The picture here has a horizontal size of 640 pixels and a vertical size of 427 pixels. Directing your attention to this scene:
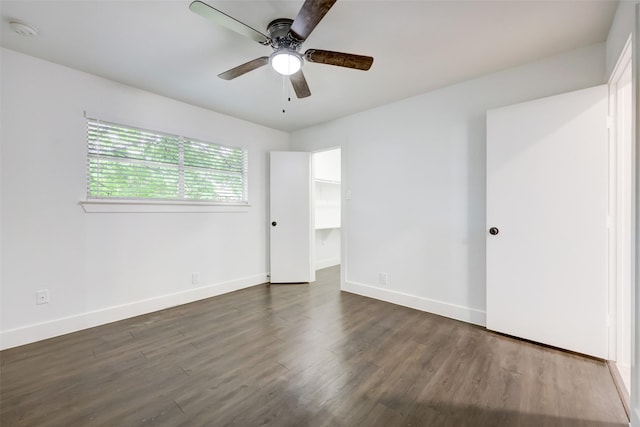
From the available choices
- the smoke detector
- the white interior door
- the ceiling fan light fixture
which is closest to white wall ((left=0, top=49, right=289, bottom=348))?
the smoke detector

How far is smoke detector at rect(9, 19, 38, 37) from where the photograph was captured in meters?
1.84

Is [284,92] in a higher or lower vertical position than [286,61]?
higher

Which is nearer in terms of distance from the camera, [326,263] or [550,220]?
[550,220]

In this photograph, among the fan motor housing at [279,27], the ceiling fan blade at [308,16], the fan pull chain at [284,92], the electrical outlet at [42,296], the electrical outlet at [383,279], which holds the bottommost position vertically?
the electrical outlet at [383,279]

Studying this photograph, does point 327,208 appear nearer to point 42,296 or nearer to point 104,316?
point 104,316

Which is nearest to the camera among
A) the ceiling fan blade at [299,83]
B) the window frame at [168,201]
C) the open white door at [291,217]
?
the ceiling fan blade at [299,83]

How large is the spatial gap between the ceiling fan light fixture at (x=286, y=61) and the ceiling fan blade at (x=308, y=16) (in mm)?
166

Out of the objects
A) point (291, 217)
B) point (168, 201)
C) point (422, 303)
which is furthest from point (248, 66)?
point (422, 303)

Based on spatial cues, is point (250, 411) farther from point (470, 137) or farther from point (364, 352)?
point (470, 137)

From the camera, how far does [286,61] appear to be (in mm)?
1905

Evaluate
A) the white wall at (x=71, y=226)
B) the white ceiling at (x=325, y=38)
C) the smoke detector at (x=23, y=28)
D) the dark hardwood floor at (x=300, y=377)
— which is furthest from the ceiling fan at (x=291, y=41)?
the dark hardwood floor at (x=300, y=377)

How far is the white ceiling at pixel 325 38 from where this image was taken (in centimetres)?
172

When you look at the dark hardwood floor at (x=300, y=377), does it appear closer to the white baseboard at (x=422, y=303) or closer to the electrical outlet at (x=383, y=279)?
the white baseboard at (x=422, y=303)

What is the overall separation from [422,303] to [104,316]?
11.1ft
